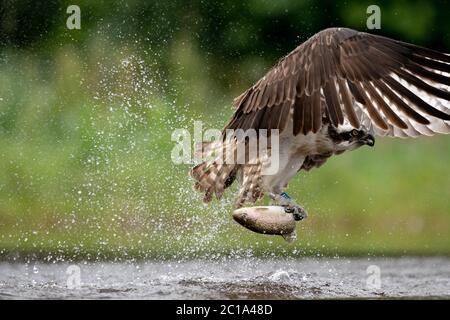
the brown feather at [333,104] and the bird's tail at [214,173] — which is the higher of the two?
the brown feather at [333,104]

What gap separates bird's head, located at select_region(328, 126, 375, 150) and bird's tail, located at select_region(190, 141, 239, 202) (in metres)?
0.75

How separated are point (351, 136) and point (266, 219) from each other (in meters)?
0.87

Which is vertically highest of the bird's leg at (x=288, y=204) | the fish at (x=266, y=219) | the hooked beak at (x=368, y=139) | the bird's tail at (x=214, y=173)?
the hooked beak at (x=368, y=139)

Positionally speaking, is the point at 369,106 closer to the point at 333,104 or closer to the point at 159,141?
the point at 333,104

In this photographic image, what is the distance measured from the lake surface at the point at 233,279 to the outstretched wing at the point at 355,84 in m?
1.12

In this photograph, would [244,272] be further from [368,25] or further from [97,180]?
[368,25]

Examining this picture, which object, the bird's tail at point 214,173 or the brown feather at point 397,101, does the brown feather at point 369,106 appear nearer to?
Result: the brown feather at point 397,101

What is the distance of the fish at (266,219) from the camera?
7.31 metres

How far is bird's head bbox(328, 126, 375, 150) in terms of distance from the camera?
7605 millimetres

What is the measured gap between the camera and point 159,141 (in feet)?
38.2
